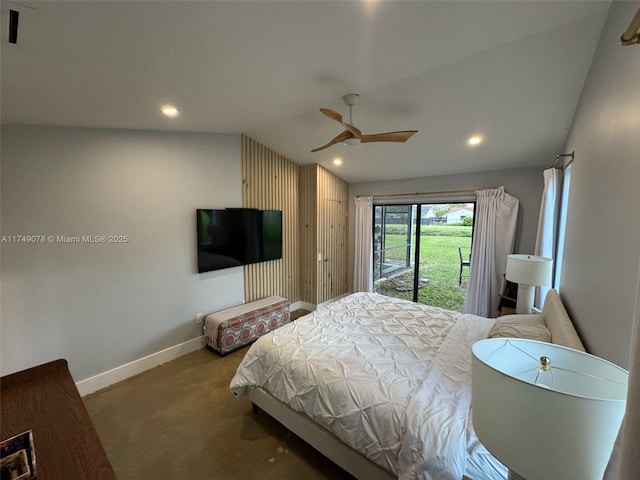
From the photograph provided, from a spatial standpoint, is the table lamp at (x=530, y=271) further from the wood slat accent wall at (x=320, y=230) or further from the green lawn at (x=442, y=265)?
the wood slat accent wall at (x=320, y=230)

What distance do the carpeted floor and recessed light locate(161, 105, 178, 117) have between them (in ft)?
8.91

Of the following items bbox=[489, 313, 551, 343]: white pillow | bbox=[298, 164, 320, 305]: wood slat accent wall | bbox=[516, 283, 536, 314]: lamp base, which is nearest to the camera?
bbox=[489, 313, 551, 343]: white pillow

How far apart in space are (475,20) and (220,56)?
4.99 feet

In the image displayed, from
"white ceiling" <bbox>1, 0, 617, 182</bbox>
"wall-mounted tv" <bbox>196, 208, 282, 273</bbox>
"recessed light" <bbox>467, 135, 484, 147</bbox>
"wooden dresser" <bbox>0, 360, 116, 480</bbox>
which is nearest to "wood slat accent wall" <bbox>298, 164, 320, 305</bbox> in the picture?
"wall-mounted tv" <bbox>196, 208, 282, 273</bbox>

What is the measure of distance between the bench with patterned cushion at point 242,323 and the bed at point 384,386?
1.10m

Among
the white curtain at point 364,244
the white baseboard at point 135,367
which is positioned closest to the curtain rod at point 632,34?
the white baseboard at point 135,367

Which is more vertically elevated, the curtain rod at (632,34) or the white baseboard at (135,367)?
the curtain rod at (632,34)

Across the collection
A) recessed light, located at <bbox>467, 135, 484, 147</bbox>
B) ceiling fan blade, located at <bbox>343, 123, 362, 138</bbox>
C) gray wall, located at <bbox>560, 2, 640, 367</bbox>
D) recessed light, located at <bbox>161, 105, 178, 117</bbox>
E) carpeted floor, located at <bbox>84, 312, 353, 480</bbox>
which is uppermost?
recessed light, located at <bbox>161, 105, 178, 117</bbox>

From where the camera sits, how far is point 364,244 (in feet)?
16.4

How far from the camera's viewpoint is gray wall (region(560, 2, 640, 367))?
95 cm

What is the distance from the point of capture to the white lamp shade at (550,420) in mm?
562

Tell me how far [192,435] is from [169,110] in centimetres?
280

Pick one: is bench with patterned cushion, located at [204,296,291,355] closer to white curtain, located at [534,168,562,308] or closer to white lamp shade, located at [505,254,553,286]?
white lamp shade, located at [505,254,553,286]

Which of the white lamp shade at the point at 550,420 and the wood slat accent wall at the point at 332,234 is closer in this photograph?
the white lamp shade at the point at 550,420
